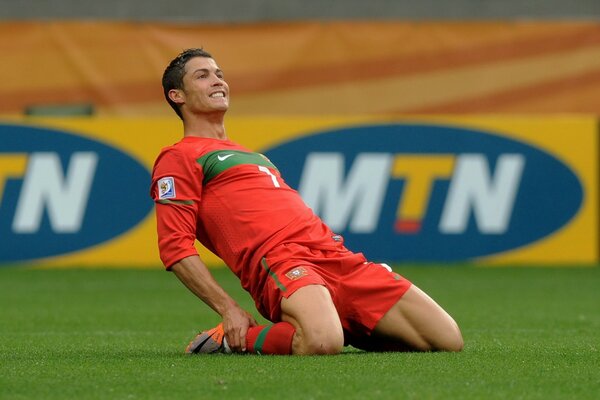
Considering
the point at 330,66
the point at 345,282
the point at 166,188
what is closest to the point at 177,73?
the point at 166,188

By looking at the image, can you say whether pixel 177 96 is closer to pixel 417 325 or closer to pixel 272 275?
pixel 272 275

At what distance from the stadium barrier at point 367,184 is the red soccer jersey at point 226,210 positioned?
25.0 ft

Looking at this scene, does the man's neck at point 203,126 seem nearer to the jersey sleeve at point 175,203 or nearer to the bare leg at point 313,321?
the jersey sleeve at point 175,203

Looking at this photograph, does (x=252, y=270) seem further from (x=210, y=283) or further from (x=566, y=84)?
(x=566, y=84)

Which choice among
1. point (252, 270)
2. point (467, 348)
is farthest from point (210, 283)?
point (467, 348)

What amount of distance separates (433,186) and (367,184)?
0.70m

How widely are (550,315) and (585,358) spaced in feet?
10.8

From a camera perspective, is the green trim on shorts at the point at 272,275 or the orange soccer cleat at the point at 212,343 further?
the orange soccer cleat at the point at 212,343

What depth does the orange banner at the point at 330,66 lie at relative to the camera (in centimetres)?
1706

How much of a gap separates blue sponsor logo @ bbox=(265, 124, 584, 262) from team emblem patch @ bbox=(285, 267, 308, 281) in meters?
8.04

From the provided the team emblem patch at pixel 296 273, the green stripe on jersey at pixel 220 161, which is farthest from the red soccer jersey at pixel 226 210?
the team emblem patch at pixel 296 273

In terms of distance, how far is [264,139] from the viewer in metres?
15.3

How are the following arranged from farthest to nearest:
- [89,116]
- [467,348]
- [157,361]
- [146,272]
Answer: [89,116] → [146,272] → [467,348] → [157,361]

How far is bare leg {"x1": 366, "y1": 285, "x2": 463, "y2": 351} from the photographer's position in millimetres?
7117
